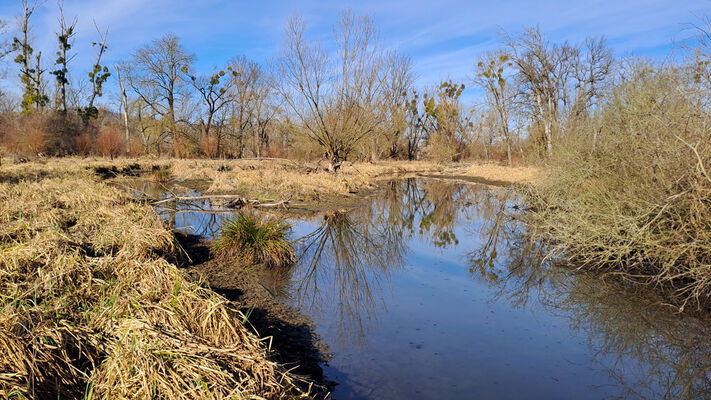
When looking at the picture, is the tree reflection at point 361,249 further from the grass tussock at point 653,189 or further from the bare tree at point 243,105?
the bare tree at point 243,105

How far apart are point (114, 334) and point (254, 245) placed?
4160 millimetres

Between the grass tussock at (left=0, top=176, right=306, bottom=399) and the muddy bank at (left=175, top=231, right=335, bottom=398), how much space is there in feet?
1.10

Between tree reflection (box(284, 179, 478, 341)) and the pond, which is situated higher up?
tree reflection (box(284, 179, 478, 341))

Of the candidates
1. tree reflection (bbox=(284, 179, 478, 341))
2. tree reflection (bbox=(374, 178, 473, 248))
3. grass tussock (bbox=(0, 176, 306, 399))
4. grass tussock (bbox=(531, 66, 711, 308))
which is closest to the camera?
grass tussock (bbox=(0, 176, 306, 399))

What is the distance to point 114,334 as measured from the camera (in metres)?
3.08

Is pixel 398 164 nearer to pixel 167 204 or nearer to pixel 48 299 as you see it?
pixel 167 204

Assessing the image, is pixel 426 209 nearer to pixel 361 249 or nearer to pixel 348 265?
pixel 361 249

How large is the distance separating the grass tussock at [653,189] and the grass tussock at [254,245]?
192 inches

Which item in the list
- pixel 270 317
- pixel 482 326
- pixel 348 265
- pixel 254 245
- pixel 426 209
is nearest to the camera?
pixel 270 317

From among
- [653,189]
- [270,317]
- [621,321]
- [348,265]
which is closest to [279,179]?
[348,265]

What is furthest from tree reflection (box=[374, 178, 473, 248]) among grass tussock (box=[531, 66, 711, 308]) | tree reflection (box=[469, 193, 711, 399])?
grass tussock (box=[531, 66, 711, 308])

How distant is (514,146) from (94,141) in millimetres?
32633

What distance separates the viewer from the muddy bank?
3.84 metres

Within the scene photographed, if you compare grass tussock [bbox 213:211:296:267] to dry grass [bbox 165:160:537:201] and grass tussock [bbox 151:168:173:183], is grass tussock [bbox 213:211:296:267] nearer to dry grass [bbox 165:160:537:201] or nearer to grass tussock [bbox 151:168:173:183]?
dry grass [bbox 165:160:537:201]
